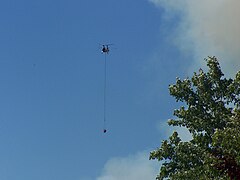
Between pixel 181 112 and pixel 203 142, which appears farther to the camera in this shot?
pixel 181 112

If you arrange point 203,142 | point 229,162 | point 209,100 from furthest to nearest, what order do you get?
1. point 209,100
2. point 203,142
3. point 229,162

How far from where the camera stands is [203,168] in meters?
31.2

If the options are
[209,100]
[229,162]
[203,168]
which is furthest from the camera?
[209,100]

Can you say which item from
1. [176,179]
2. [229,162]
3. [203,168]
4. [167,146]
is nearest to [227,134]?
[229,162]

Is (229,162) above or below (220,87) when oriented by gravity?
below

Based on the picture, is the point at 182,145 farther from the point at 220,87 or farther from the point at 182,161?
the point at 220,87

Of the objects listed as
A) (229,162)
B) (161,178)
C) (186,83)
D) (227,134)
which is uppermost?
(186,83)

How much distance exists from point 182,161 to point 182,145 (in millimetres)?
1167

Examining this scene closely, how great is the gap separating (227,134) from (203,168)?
6.75 meters

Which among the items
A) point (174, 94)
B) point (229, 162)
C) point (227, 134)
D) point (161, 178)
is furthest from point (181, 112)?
point (229, 162)

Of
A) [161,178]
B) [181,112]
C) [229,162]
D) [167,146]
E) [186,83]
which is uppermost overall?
[186,83]

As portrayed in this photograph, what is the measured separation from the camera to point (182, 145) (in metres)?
35.4

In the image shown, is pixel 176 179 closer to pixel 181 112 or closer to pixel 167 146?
pixel 167 146

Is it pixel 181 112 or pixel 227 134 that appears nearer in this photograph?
pixel 227 134
